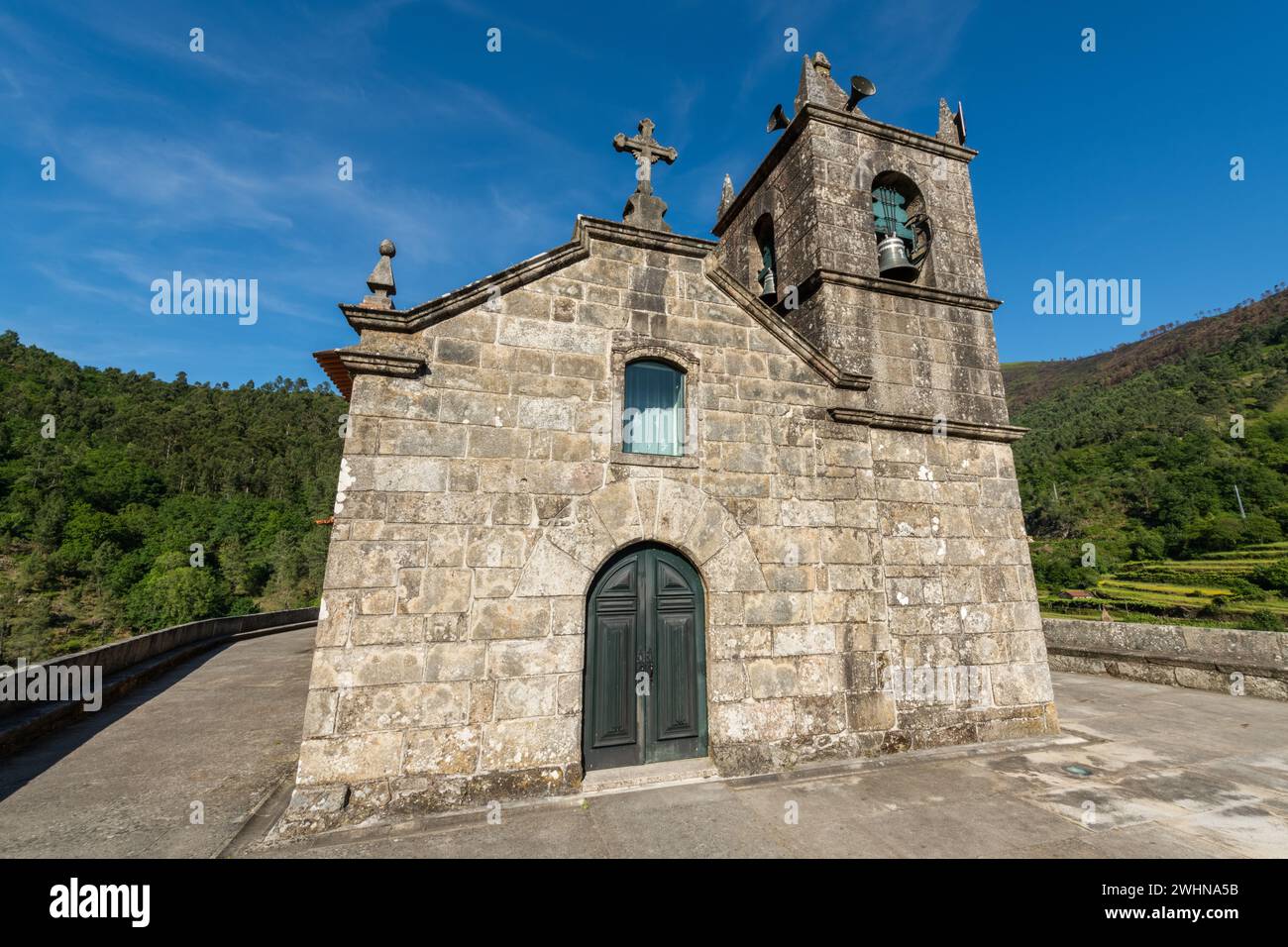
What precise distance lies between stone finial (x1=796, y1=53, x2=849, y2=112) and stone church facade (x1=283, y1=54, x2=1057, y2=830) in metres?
1.77

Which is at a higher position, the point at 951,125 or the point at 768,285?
the point at 951,125

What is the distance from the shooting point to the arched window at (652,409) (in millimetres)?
6430

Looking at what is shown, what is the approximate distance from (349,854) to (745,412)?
19.1ft

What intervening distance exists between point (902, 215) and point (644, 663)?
9.08 m

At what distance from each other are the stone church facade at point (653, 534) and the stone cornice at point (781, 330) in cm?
3

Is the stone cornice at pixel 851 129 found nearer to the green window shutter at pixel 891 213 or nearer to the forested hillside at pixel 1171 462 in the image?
the green window shutter at pixel 891 213

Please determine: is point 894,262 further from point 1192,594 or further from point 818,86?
point 1192,594

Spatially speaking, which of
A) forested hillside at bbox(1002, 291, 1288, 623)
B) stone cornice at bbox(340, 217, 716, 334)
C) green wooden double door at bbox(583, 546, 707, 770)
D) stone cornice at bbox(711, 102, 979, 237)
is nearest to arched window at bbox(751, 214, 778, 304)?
stone cornice at bbox(711, 102, 979, 237)

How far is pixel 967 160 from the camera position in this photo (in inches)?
381

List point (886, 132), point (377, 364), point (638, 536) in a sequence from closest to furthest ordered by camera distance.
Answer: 1. point (377, 364)
2. point (638, 536)
3. point (886, 132)

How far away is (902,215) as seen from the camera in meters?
9.65

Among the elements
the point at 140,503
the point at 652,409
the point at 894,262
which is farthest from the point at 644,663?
the point at 140,503

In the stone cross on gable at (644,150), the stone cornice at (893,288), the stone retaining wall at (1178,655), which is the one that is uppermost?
the stone cross on gable at (644,150)

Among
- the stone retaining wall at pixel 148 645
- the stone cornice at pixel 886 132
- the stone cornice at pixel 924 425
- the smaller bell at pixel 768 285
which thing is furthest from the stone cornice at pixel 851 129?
the stone retaining wall at pixel 148 645
